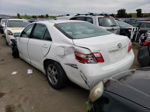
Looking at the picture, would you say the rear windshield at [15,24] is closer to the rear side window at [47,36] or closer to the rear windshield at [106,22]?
the rear windshield at [106,22]

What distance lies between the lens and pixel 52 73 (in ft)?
11.6

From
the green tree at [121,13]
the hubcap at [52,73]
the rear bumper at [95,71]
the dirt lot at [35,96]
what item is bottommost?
the dirt lot at [35,96]

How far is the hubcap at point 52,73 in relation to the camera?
11.2ft

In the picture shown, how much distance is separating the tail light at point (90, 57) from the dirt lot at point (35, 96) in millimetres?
927

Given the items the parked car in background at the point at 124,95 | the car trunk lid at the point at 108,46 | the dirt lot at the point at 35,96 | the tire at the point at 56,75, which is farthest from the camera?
the tire at the point at 56,75

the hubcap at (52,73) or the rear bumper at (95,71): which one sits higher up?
the rear bumper at (95,71)

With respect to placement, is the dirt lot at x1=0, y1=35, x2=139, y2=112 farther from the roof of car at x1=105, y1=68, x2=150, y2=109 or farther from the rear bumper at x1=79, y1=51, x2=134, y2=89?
the roof of car at x1=105, y1=68, x2=150, y2=109

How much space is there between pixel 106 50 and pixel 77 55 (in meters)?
0.53

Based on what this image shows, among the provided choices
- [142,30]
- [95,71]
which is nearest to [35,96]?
[95,71]

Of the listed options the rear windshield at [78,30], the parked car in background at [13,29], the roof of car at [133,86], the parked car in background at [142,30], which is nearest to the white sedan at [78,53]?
the rear windshield at [78,30]

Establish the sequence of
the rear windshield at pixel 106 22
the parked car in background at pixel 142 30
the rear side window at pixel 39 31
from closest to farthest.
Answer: the rear side window at pixel 39 31 → the rear windshield at pixel 106 22 → the parked car in background at pixel 142 30

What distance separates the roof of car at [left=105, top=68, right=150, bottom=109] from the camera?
149 centimetres

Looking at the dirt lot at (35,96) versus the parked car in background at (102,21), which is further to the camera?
the parked car in background at (102,21)

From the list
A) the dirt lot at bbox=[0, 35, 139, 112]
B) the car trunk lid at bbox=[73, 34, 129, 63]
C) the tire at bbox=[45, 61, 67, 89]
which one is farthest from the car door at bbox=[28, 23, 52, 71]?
the car trunk lid at bbox=[73, 34, 129, 63]
